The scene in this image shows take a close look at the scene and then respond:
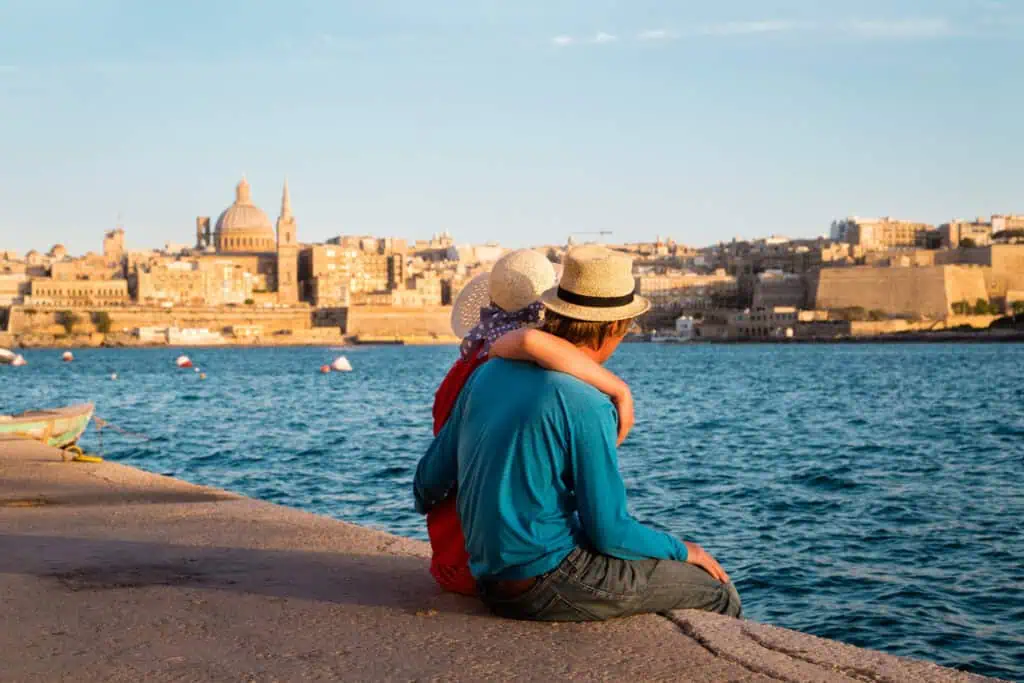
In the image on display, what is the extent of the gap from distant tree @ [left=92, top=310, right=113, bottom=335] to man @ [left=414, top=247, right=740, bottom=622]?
82.3 metres

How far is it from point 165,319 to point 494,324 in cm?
8307

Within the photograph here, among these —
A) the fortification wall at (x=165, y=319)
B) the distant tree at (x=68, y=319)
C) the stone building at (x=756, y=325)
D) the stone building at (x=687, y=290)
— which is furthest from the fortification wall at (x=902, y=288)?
the distant tree at (x=68, y=319)

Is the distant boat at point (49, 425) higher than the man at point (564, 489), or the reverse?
the man at point (564, 489)

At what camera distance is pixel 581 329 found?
9.84ft

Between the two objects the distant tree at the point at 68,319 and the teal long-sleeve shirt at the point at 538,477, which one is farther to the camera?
the distant tree at the point at 68,319

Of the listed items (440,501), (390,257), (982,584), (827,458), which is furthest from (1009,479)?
(390,257)

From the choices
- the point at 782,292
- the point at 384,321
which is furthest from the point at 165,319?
the point at 782,292

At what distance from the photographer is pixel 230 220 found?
110188 mm

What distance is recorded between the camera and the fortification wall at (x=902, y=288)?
76688mm

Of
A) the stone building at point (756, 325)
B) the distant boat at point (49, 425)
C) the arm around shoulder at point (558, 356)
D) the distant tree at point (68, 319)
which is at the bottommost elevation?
the stone building at point (756, 325)

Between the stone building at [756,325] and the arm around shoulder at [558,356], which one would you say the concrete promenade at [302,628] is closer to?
the arm around shoulder at [558,356]

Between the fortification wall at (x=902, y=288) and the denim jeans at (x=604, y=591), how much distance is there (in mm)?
76628

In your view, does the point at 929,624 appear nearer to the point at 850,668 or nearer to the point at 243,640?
the point at 850,668

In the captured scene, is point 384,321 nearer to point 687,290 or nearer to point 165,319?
point 165,319
